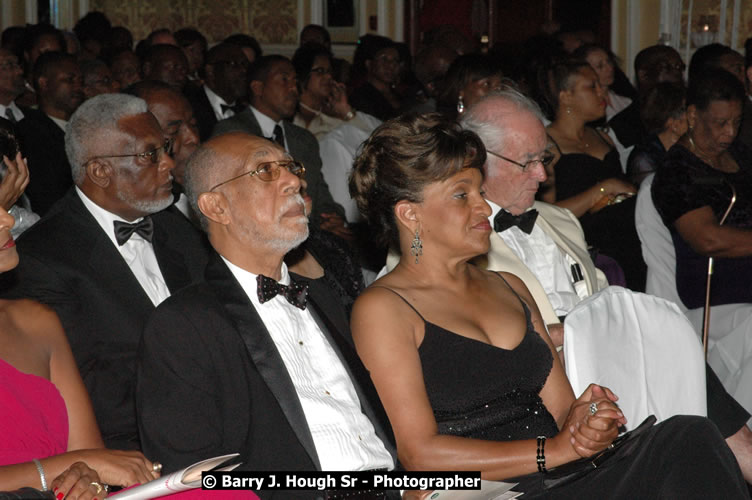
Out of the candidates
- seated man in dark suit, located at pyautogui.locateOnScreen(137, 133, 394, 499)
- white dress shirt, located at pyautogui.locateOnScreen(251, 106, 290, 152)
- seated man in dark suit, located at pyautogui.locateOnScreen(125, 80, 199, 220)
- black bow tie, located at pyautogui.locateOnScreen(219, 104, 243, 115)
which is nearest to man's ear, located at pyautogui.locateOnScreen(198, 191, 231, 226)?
seated man in dark suit, located at pyautogui.locateOnScreen(137, 133, 394, 499)

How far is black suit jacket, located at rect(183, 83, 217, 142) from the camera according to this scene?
21.5ft

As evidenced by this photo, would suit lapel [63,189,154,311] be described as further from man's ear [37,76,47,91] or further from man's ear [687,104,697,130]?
man's ear [37,76,47,91]

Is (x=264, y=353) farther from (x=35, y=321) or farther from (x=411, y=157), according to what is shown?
(x=411, y=157)

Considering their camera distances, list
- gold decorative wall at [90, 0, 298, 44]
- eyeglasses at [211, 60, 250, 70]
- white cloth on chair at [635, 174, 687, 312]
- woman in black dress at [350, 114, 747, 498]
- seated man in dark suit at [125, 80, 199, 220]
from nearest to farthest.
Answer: woman in black dress at [350, 114, 747, 498] < seated man in dark suit at [125, 80, 199, 220] < white cloth on chair at [635, 174, 687, 312] < eyeglasses at [211, 60, 250, 70] < gold decorative wall at [90, 0, 298, 44]

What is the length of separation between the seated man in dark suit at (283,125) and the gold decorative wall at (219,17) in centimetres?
571

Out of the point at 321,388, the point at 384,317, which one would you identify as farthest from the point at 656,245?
the point at 321,388

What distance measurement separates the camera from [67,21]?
1097cm

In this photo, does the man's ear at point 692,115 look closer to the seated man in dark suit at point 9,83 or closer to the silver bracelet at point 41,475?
the silver bracelet at point 41,475

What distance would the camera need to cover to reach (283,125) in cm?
555

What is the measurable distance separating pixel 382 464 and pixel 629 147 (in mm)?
4515

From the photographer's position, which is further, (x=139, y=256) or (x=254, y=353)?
(x=139, y=256)

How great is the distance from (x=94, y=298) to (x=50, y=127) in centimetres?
293

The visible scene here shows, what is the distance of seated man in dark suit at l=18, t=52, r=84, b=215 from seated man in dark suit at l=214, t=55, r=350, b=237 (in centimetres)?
85

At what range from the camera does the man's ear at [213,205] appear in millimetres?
2434
